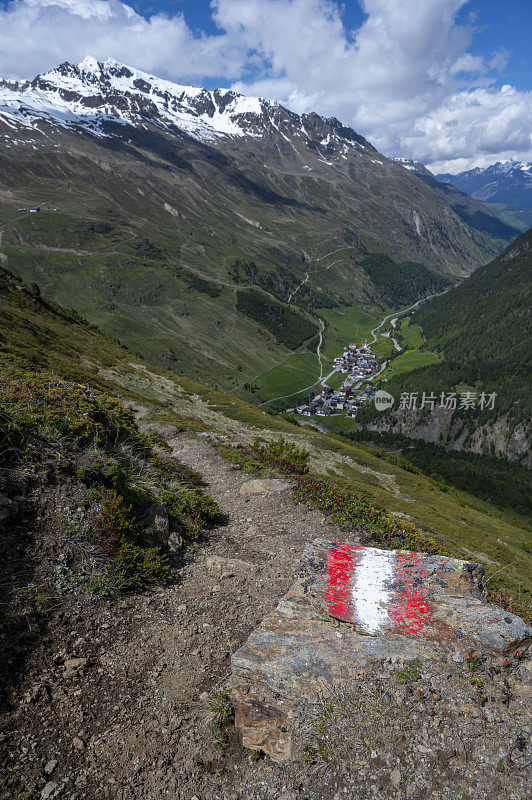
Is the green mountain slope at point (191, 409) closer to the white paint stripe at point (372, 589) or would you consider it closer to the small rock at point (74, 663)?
the white paint stripe at point (372, 589)

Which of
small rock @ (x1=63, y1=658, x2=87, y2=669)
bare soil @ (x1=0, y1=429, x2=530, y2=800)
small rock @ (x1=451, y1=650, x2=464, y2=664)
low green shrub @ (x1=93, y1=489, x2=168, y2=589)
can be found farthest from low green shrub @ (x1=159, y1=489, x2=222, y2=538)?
small rock @ (x1=451, y1=650, x2=464, y2=664)

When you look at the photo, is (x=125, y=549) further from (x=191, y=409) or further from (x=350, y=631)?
(x=191, y=409)

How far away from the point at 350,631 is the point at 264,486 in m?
11.6

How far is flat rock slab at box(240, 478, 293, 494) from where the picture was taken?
20.6 m

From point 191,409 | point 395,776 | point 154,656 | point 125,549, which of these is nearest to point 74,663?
point 154,656

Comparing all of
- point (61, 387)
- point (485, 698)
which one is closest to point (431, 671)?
point (485, 698)

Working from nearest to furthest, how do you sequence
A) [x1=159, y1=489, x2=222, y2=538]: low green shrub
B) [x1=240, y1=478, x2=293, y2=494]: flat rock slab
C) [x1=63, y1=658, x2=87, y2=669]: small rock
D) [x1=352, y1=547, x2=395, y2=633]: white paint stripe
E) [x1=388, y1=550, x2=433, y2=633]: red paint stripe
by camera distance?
[x1=63, y1=658, x2=87, y2=669]: small rock → [x1=388, y1=550, x2=433, y2=633]: red paint stripe → [x1=352, y1=547, x2=395, y2=633]: white paint stripe → [x1=159, y1=489, x2=222, y2=538]: low green shrub → [x1=240, y1=478, x2=293, y2=494]: flat rock slab

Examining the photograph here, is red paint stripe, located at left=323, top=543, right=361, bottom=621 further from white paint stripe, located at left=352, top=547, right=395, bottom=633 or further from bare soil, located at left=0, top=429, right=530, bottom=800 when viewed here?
bare soil, located at left=0, top=429, right=530, bottom=800

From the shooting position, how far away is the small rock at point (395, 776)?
22.0 ft

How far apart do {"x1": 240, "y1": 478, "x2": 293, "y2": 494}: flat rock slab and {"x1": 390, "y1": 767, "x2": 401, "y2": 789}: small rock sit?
1376 centimetres

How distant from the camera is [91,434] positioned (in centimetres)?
1359

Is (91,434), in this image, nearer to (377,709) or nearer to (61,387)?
(61,387)

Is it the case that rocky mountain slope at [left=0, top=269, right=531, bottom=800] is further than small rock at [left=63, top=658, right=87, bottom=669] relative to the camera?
No

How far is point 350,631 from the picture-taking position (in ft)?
31.5
